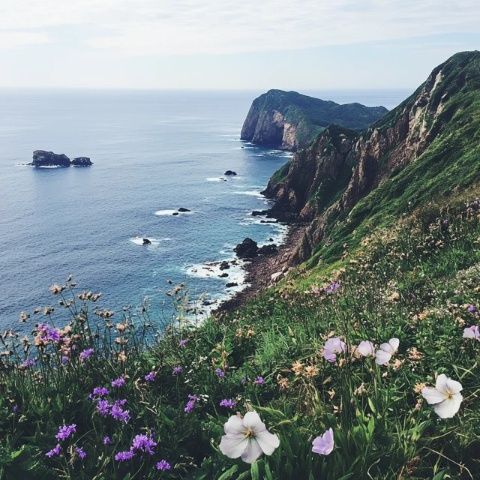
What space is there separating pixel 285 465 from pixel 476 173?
2235 inches

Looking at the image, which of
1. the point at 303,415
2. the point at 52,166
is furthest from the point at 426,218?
the point at 52,166

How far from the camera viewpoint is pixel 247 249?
8531cm

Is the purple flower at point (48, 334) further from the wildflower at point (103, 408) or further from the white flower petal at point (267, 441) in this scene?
the white flower petal at point (267, 441)

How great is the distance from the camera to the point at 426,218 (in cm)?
2270

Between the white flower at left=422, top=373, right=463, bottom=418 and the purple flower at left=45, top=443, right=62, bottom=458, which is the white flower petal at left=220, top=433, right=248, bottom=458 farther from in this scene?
the purple flower at left=45, top=443, right=62, bottom=458

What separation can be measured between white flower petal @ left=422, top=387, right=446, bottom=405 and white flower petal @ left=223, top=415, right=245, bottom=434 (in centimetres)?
151

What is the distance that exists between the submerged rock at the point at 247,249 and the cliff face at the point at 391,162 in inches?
358

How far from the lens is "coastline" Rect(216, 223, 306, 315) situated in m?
65.9

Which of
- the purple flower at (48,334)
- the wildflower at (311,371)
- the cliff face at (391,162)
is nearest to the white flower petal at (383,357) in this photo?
the wildflower at (311,371)

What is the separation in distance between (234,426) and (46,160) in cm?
18012

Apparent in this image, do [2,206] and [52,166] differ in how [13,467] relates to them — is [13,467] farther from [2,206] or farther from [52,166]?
[52,166]

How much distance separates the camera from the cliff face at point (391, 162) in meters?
68.7

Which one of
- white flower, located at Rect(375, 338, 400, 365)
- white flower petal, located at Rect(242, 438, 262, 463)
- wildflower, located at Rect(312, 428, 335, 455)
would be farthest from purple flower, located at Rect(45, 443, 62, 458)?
white flower, located at Rect(375, 338, 400, 365)

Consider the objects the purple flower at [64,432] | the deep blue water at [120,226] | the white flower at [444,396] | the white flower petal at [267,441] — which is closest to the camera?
the white flower petal at [267,441]
